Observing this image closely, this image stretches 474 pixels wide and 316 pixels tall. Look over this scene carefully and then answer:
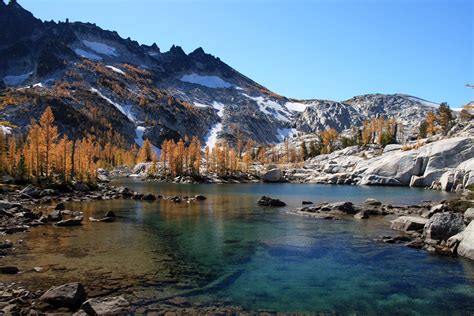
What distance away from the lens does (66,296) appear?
17.5 m

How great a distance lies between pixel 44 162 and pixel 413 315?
83.3 m

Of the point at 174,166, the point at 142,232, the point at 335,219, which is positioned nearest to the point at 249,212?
the point at 335,219

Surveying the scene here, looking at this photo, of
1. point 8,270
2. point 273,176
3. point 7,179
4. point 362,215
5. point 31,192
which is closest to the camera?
point 8,270

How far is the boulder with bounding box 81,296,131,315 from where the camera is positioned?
1683cm

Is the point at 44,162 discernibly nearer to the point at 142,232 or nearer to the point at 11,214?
the point at 11,214

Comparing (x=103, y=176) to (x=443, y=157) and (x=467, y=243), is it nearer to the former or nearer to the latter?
(x=443, y=157)

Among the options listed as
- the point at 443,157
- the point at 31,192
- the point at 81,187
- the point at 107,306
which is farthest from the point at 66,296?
the point at 443,157

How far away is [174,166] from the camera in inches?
5930

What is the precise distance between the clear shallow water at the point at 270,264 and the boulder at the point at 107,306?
1219mm

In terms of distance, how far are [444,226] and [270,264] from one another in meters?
17.6

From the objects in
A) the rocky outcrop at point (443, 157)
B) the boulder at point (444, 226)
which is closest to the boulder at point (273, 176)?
the rocky outcrop at point (443, 157)

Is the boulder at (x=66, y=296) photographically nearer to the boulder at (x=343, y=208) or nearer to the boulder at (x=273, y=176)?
the boulder at (x=343, y=208)

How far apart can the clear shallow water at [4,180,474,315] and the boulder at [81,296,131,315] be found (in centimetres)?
122

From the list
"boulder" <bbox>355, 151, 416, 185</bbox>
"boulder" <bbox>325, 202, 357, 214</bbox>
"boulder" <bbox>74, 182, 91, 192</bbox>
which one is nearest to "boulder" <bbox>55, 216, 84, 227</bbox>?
"boulder" <bbox>325, 202, 357, 214</bbox>
